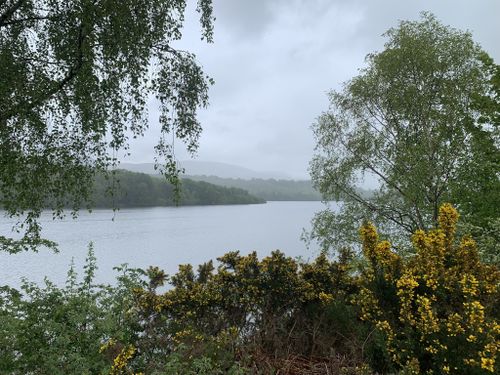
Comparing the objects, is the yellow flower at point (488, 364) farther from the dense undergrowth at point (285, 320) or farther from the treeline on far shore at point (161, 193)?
the treeline on far shore at point (161, 193)

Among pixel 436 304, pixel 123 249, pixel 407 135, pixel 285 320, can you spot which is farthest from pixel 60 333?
pixel 123 249

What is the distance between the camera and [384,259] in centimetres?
404

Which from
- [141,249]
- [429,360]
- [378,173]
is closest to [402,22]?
[378,173]

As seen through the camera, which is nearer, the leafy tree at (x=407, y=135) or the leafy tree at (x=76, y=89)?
the leafy tree at (x=76, y=89)

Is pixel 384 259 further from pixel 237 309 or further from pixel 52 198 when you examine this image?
pixel 52 198

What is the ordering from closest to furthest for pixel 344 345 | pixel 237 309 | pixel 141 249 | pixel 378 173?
1. pixel 344 345
2. pixel 237 309
3. pixel 378 173
4. pixel 141 249

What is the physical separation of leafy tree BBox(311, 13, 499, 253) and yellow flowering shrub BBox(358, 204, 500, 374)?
36.7ft

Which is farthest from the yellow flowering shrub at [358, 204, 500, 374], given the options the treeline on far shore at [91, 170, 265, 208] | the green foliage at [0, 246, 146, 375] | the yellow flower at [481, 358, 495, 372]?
the treeline on far shore at [91, 170, 265, 208]

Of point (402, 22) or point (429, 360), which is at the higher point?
point (402, 22)

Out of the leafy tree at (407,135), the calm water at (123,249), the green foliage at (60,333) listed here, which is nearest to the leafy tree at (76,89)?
the green foliage at (60,333)

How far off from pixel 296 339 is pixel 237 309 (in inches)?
36.5

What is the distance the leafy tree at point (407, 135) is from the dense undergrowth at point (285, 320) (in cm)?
1100

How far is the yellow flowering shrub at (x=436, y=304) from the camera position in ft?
10.6

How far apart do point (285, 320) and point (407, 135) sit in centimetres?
1659
